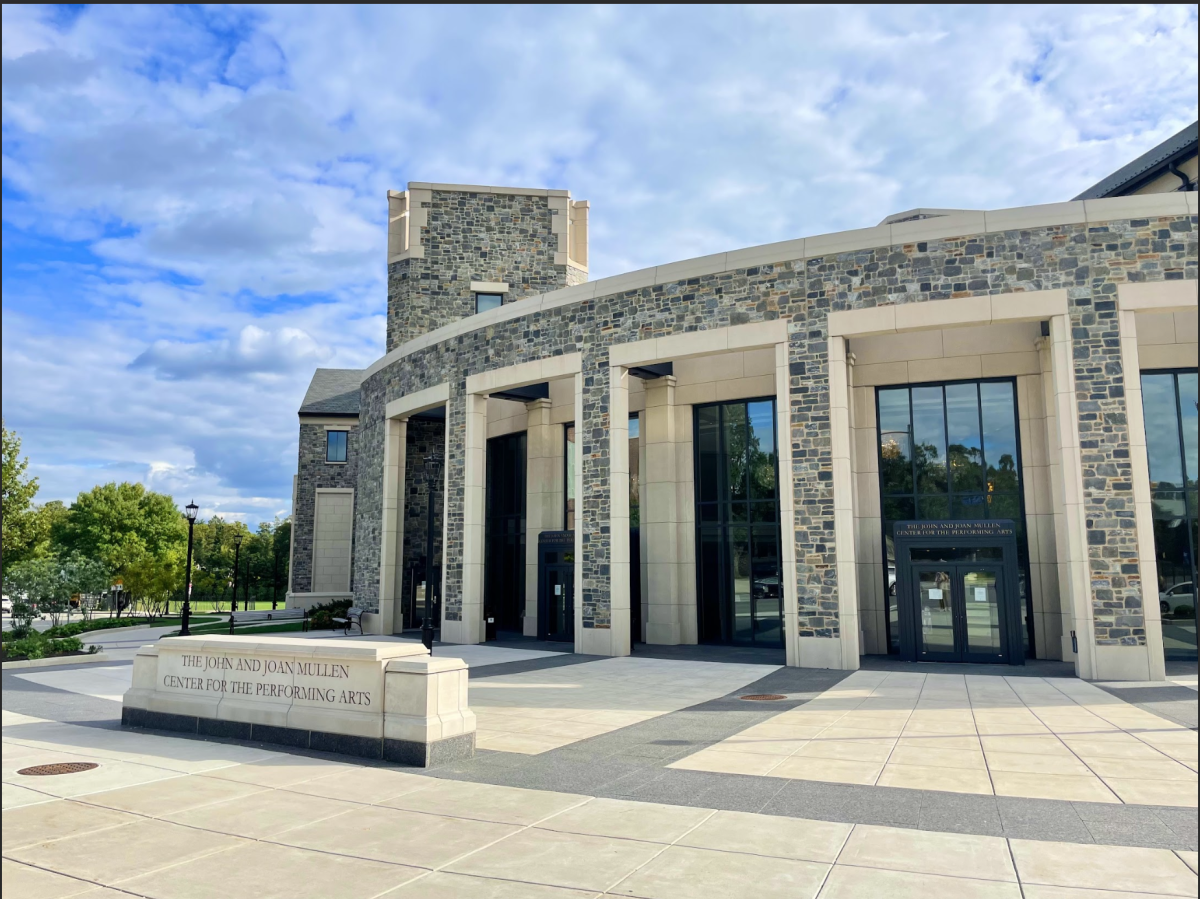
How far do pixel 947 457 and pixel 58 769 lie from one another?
1907 centimetres

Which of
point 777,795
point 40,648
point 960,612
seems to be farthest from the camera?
point 40,648

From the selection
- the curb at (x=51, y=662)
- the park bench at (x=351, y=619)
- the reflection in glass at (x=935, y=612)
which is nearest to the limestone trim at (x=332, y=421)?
the park bench at (x=351, y=619)

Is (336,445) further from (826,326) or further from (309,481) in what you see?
(826,326)

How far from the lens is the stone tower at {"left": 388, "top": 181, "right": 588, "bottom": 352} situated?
106 ft

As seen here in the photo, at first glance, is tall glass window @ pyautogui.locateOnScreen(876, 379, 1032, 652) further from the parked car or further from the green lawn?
the green lawn

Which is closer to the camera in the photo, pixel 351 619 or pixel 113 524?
pixel 351 619

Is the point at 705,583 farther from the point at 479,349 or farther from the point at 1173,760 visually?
the point at 1173,760

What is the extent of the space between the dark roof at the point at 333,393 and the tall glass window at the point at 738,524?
26671 millimetres

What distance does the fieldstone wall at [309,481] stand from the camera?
44344 mm

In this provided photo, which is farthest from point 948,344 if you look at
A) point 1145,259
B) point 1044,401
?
point 1145,259

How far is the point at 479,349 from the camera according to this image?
25.2 meters

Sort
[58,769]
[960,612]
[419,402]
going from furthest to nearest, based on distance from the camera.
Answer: [419,402] < [960,612] < [58,769]

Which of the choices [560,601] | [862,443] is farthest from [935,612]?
[560,601]

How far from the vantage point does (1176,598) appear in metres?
18.4
